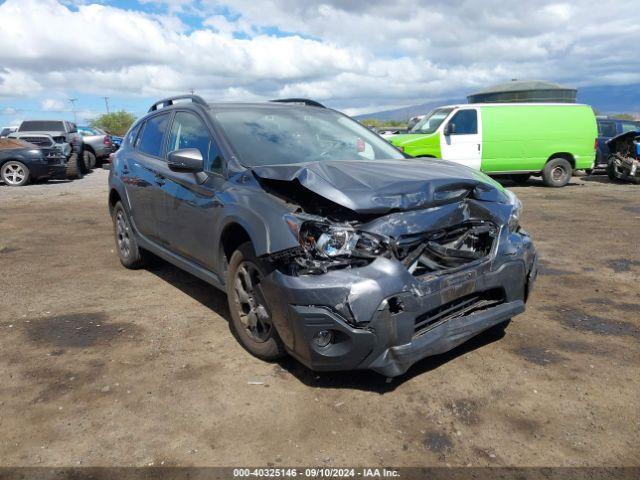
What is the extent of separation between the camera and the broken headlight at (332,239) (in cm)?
284

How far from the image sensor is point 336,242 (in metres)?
2.89

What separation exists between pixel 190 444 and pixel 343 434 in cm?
76

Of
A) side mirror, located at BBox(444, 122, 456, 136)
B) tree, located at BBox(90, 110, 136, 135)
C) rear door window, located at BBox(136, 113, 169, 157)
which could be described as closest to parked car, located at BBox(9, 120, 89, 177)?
side mirror, located at BBox(444, 122, 456, 136)

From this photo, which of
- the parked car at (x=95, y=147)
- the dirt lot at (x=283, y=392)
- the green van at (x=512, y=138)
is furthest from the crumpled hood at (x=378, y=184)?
the parked car at (x=95, y=147)

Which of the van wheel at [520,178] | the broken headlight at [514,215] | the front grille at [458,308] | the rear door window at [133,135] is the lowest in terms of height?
the van wheel at [520,178]

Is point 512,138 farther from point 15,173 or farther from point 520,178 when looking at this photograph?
point 15,173

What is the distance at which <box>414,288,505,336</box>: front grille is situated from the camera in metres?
2.92

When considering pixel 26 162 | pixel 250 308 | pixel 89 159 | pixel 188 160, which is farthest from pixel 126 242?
pixel 89 159

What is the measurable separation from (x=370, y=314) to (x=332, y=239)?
470 mm

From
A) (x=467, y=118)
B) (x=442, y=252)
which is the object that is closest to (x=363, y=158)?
(x=442, y=252)

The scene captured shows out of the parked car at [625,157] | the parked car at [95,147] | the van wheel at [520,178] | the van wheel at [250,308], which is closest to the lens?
the van wheel at [250,308]

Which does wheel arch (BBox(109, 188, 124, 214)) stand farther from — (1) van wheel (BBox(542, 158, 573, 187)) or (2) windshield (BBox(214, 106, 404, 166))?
(1) van wheel (BBox(542, 158, 573, 187))

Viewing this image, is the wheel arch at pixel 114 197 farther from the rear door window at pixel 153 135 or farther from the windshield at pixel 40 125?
the windshield at pixel 40 125

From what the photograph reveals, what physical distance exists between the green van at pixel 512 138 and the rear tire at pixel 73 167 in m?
9.82
